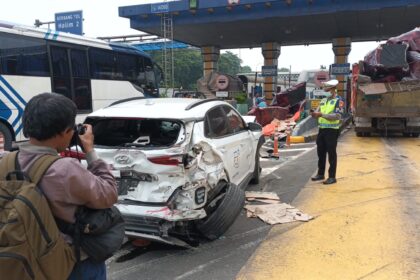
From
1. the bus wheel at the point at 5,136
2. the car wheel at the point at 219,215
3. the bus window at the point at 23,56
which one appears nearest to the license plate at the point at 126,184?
the car wheel at the point at 219,215

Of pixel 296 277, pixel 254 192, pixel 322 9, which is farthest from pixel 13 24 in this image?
pixel 322 9

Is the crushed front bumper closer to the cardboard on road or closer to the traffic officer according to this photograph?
the cardboard on road

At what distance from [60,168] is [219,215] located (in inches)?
109

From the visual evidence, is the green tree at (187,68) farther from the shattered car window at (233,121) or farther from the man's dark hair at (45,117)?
the man's dark hair at (45,117)

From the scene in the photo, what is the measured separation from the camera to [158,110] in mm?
4707

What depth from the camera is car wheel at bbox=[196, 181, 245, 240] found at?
4.55 m

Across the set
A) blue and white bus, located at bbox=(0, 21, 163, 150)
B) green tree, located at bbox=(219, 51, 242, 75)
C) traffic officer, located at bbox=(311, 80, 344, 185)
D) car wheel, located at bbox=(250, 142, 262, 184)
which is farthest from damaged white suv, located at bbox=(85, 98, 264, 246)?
green tree, located at bbox=(219, 51, 242, 75)

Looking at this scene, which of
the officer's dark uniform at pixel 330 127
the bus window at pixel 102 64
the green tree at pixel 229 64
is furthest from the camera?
the green tree at pixel 229 64

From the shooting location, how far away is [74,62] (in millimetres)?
12523

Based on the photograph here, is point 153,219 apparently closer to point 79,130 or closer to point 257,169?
point 79,130

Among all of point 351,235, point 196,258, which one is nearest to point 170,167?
point 196,258

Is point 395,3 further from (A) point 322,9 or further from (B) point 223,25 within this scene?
(B) point 223,25

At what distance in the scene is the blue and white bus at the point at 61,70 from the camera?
10.4 m

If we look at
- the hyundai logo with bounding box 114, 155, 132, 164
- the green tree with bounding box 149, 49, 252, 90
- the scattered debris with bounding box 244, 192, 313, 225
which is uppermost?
the green tree with bounding box 149, 49, 252, 90
